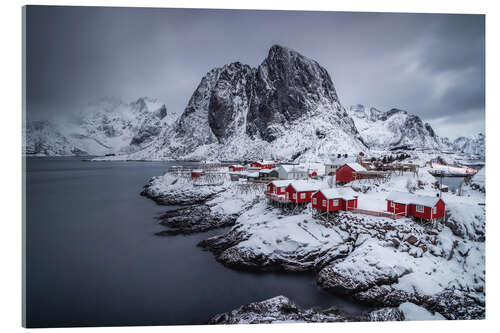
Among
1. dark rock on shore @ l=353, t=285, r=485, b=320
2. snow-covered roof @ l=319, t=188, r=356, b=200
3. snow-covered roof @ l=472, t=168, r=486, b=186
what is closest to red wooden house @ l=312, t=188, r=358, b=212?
snow-covered roof @ l=319, t=188, r=356, b=200

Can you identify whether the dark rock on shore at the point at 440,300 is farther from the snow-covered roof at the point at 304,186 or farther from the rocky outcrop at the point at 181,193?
the rocky outcrop at the point at 181,193

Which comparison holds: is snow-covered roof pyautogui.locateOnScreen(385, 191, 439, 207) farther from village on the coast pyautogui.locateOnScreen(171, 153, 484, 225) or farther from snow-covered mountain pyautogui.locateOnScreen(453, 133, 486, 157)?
snow-covered mountain pyautogui.locateOnScreen(453, 133, 486, 157)

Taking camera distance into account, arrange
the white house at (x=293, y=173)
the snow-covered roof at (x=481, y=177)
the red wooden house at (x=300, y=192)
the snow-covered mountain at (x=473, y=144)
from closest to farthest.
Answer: the snow-covered mountain at (x=473, y=144) → the snow-covered roof at (x=481, y=177) → the red wooden house at (x=300, y=192) → the white house at (x=293, y=173)

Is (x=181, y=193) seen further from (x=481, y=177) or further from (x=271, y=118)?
(x=271, y=118)

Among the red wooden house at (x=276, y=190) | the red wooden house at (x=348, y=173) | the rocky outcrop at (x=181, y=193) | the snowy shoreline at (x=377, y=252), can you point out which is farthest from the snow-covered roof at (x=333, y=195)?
the rocky outcrop at (x=181, y=193)

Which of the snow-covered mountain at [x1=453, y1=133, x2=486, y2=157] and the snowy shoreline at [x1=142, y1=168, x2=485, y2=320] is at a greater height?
the snow-covered mountain at [x1=453, y1=133, x2=486, y2=157]

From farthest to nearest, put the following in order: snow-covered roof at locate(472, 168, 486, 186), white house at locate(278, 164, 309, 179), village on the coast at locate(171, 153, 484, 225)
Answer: white house at locate(278, 164, 309, 179), village on the coast at locate(171, 153, 484, 225), snow-covered roof at locate(472, 168, 486, 186)

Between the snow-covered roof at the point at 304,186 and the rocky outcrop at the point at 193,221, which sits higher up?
the snow-covered roof at the point at 304,186
